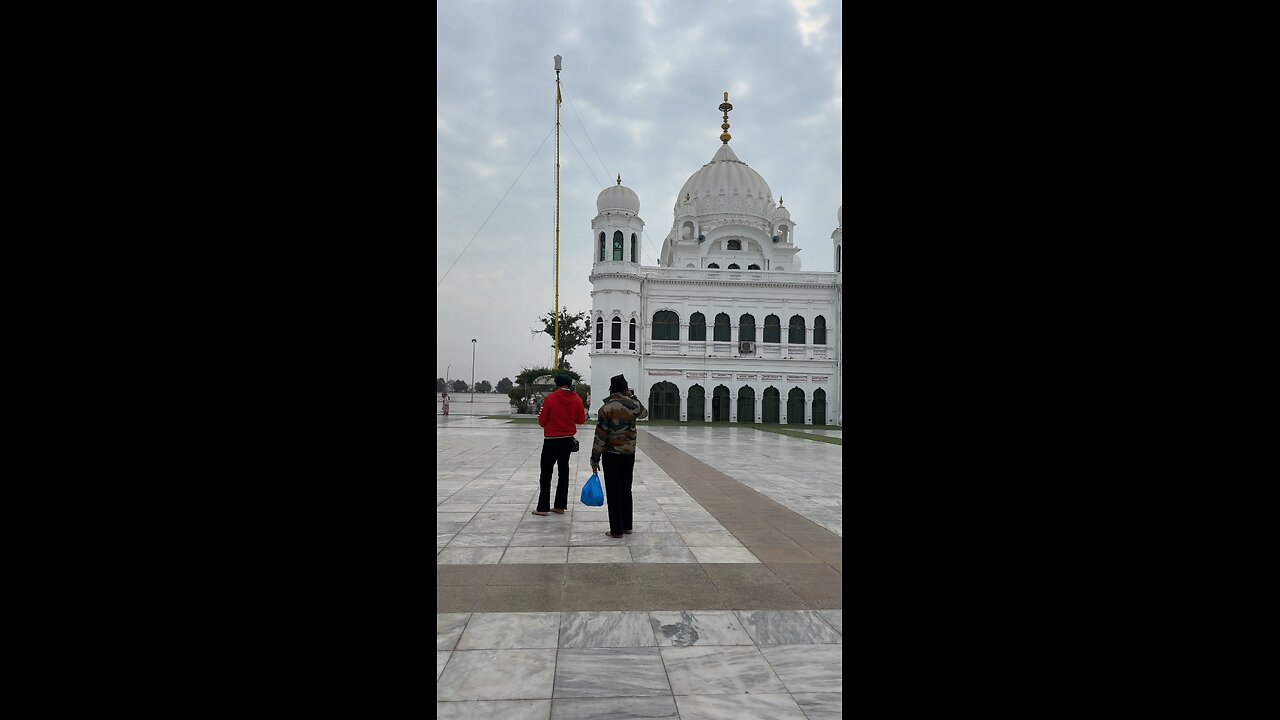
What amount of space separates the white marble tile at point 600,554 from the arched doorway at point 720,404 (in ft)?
100

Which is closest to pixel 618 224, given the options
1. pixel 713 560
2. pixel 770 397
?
pixel 770 397

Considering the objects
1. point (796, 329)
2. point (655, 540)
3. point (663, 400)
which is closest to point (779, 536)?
point (655, 540)

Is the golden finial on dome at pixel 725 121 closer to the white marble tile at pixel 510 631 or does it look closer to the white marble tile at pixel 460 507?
the white marble tile at pixel 460 507

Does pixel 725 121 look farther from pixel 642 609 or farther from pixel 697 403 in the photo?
pixel 642 609

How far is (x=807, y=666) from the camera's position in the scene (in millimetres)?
3533

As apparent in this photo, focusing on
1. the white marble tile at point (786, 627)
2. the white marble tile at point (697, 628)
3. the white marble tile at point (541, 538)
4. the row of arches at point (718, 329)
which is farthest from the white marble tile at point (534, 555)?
the row of arches at point (718, 329)

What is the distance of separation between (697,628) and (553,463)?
13.2 ft

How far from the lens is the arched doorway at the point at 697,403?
36.5 meters

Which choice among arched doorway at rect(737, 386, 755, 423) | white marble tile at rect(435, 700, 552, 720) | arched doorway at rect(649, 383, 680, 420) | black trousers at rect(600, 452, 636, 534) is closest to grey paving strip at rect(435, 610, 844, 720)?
white marble tile at rect(435, 700, 552, 720)
